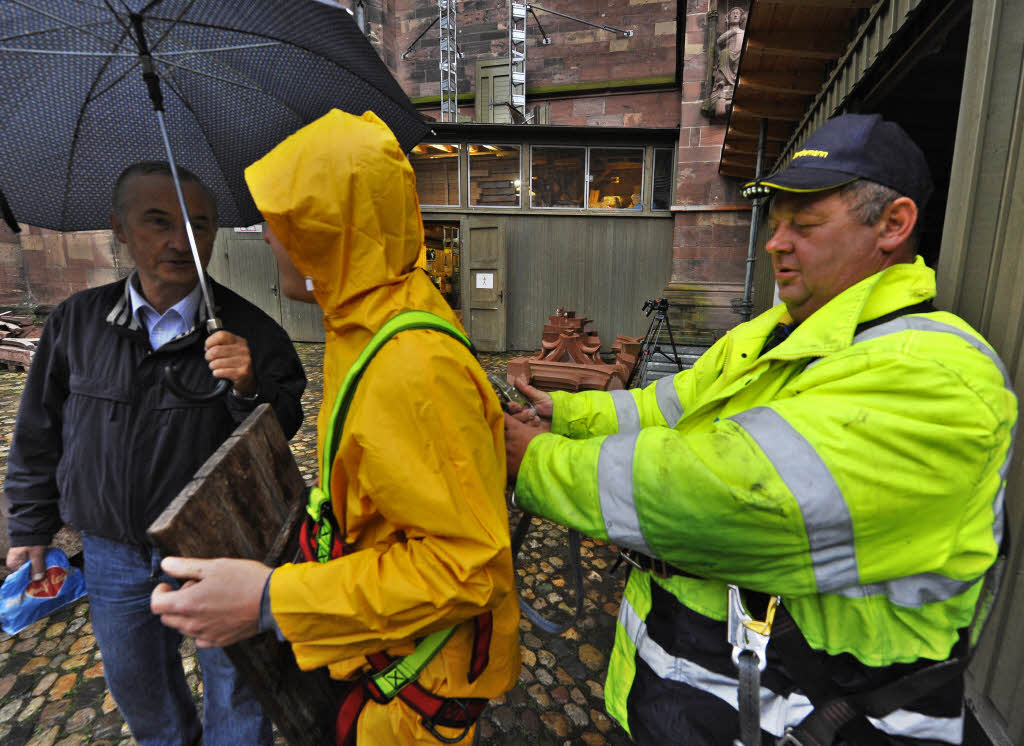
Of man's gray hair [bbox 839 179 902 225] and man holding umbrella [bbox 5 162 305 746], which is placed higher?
man's gray hair [bbox 839 179 902 225]

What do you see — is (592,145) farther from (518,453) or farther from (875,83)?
(518,453)

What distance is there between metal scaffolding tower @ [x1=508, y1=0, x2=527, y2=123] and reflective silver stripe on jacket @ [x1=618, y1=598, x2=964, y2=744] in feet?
43.0

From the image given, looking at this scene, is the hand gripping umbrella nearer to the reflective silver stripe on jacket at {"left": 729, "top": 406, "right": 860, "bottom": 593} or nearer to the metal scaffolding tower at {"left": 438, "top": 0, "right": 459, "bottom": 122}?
the reflective silver stripe on jacket at {"left": 729, "top": 406, "right": 860, "bottom": 593}

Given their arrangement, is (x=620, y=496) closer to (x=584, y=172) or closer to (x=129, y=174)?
(x=129, y=174)

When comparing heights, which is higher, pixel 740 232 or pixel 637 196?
pixel 637 196

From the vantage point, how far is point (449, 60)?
12320 millimetres

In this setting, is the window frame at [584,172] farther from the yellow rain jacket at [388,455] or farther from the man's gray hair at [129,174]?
the yellow rain jacket at [388,455]

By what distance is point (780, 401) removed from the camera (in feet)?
2.89

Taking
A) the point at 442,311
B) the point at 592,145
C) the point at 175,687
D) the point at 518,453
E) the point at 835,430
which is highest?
the point at 592,145

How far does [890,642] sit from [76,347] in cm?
239

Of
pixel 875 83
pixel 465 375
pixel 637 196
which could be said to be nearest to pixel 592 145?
pixel 637 196

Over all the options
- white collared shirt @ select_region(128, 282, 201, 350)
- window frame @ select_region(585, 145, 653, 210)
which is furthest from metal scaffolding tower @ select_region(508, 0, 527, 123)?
white collared shirt @ select_region(128, 282, 201, 350)

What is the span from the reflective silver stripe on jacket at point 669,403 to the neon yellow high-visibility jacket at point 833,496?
0.49 metres

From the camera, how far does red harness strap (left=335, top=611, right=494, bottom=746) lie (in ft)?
3.36
